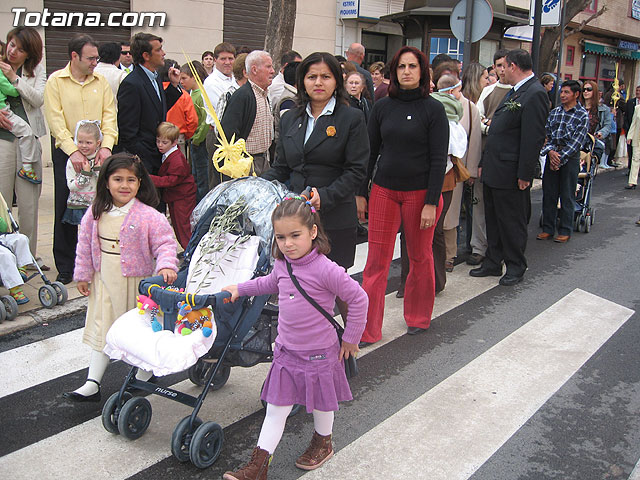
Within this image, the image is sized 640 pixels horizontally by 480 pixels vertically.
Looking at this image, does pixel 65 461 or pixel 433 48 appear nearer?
pixel 65 461

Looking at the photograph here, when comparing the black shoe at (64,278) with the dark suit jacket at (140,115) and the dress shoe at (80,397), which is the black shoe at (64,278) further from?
the dress shoe at (80,397)

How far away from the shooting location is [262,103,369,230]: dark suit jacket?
4293 millimetres

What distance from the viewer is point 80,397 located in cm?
408

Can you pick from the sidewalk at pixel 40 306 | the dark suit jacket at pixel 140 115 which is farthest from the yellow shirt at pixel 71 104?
the sidewalk at pixel 40 306

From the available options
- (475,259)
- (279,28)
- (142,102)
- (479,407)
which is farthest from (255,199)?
(279,28)

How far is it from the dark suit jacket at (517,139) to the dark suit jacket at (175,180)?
3086mm

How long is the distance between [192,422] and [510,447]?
1749 millimetres

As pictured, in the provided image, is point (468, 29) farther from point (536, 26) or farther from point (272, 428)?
point (272, 428)

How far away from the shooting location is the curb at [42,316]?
525cm

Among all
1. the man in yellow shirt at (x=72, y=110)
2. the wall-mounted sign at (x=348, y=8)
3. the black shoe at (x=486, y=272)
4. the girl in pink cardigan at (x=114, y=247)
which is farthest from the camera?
the wall-mounted sign at (x=348, y=8)

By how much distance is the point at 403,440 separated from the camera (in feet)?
12.3

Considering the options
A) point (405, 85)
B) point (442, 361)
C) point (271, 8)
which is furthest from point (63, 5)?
point (442, 361)

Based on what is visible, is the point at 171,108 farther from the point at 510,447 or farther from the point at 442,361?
the point at 510,447

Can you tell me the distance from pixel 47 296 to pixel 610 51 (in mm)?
32039
